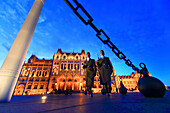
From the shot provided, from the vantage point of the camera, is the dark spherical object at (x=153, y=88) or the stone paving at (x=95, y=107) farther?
the dark spherical object at (x=153, y=88)

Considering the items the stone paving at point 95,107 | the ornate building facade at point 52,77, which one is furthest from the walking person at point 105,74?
the ornate building facade at point 52,77

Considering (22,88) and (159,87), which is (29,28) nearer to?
(159,87)

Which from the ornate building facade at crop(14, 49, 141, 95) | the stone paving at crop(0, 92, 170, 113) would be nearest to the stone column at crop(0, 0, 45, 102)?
the stone paving at crop(0, 92, 170, 113)

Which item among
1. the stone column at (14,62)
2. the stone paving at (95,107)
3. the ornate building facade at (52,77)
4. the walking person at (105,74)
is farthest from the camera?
the ornate building facade at (52,77)

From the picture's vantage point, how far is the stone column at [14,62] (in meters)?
2.03

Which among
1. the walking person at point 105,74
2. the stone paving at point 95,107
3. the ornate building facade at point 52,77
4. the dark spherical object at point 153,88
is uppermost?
the ornate building facade at point 52,77

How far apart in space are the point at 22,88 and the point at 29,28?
37.5 m

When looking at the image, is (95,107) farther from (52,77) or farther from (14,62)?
(52,77)

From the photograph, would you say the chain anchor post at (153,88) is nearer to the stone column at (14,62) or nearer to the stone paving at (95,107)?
the stone paving at (95,107)

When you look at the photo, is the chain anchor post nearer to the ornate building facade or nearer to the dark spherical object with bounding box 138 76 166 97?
the dark spherical object with bounding box 138 76 166 97

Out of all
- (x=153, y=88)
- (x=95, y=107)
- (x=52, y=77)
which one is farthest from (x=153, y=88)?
(x=52, y=77)

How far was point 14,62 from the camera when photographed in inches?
89.9

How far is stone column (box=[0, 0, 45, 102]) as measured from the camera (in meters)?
2.03

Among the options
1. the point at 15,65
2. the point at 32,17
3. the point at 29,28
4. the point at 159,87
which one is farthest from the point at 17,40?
the point at 159,87
